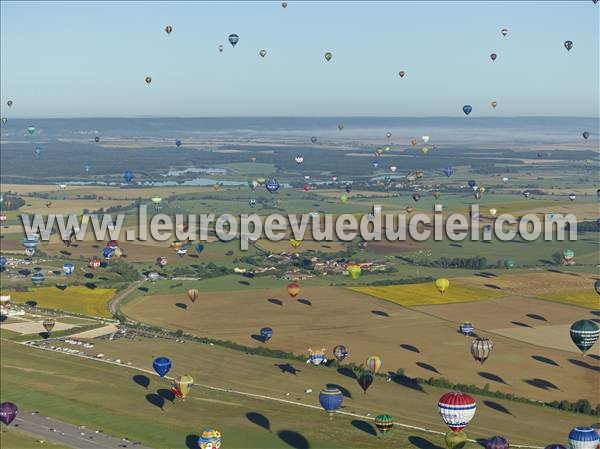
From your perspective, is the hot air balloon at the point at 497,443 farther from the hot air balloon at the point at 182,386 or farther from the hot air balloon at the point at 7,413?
the hot air balloon at the point at 7,413

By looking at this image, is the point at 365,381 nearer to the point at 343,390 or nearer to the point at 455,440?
the point at 343,390

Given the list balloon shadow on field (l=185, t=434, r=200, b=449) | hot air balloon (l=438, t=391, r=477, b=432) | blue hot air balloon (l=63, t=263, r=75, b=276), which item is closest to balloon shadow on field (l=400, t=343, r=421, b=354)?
hot air balloon (l=438, t=391, r=477, b=432)

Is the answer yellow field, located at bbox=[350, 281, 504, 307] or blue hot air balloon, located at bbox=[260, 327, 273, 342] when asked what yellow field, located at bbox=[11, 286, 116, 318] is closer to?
blue hot air balloon, located at bbox=[260, 327, 273, 342]

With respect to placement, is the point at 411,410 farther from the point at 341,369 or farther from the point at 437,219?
the point at 437,219

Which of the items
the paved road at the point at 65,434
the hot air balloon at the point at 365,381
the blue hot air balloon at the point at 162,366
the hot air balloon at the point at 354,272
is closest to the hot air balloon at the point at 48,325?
the blue hot air balloon at the point at 162,366

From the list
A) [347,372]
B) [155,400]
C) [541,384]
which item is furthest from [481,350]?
[155,400]
